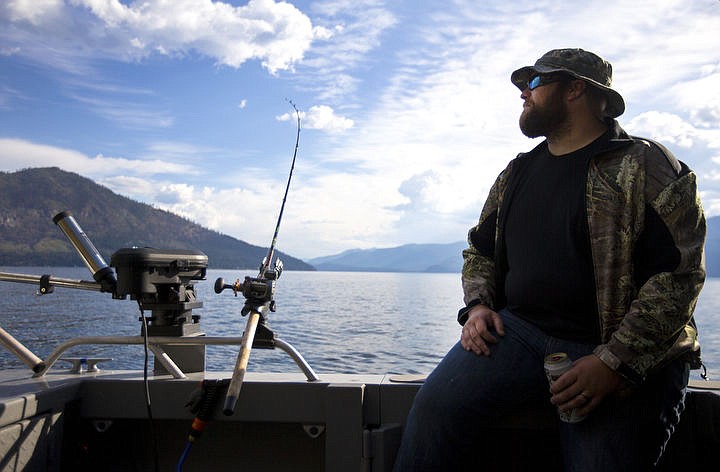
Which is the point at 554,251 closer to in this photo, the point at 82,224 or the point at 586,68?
the point at 586,68

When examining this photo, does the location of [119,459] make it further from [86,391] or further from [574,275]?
[574,275]

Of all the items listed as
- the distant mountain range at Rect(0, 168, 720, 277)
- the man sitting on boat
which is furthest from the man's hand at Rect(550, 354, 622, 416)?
the distant mountain range at Rect(0, 168, 720, 277)

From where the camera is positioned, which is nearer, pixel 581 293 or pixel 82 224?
pixel 581 293

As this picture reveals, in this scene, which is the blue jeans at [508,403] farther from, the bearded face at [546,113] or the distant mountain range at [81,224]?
the distant mountain range at [81,224]

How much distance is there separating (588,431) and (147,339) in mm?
1331

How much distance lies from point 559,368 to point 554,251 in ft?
1.02

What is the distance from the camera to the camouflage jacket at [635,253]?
4.65 feet

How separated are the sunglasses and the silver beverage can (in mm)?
735

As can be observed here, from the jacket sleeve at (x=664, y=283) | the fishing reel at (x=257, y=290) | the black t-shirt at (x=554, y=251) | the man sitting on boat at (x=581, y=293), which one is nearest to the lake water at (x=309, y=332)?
the fishing reel at (x=257, y=290)

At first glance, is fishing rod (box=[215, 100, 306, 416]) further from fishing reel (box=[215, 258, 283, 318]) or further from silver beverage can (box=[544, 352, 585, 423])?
silver beverage can (box=[544, 352, 585, 423])

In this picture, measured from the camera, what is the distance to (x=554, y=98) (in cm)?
172

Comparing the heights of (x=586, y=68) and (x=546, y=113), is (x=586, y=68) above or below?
above

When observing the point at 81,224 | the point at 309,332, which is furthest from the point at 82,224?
the point at 309,332

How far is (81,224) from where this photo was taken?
8044cm
